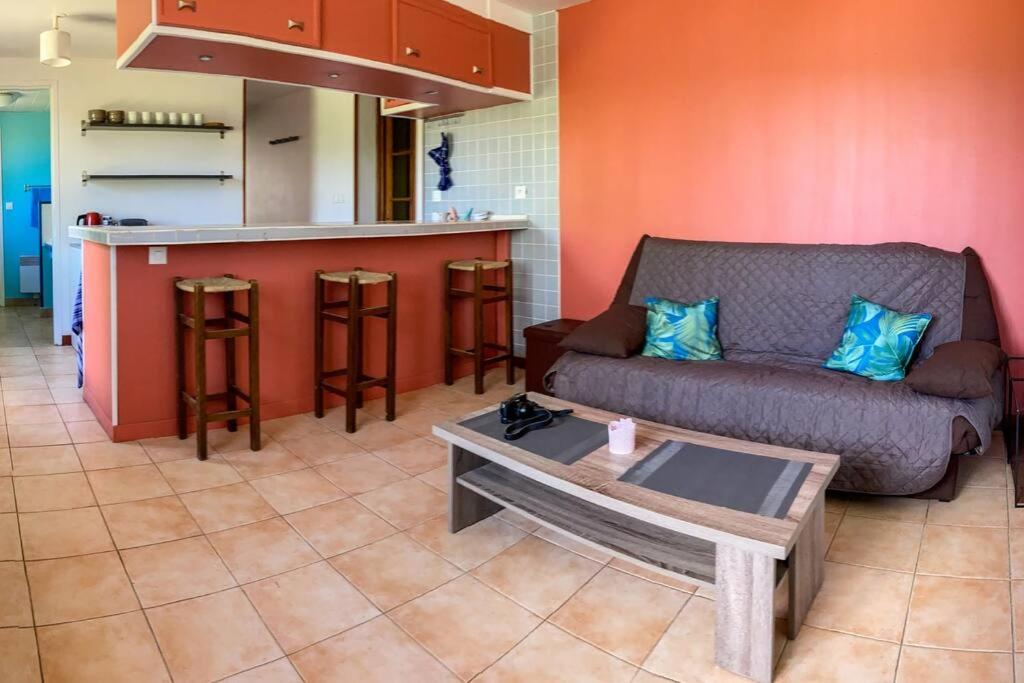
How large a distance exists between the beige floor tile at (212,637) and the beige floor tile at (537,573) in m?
0.65

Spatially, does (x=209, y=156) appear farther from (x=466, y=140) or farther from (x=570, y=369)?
(x=570, y=369)

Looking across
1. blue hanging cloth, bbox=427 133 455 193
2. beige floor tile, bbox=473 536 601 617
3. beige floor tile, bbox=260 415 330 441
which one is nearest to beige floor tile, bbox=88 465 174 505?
beige floor tile, bbox=260 415 330 441

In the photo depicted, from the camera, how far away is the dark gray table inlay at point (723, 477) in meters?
1.81

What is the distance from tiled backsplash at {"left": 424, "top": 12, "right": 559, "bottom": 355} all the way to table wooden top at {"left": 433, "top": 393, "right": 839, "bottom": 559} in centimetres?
233

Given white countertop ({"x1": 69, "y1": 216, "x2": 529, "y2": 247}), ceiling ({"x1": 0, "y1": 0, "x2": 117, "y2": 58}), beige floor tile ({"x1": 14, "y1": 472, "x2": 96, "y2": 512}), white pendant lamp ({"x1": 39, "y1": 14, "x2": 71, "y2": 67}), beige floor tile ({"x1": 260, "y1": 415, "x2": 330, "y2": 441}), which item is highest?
ceiling ({"x1": 0, "y1": 0, "x2": 117, "y2": 58})

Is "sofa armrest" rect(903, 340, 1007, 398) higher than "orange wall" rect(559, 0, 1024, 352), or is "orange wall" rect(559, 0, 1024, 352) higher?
"orange wall" rect(559, 0, 1024, 352)

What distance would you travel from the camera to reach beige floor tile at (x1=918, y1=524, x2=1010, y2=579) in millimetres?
2162

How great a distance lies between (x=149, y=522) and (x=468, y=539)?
111cm

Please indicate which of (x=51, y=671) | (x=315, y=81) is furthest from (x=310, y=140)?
(x=51, y=671)

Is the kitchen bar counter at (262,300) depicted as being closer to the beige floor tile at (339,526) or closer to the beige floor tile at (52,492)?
the beige floor tile at (52,492)

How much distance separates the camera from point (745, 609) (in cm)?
167

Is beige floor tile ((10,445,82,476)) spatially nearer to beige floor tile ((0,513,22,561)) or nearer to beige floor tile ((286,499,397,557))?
beige floor tile ((0,513,22,561))

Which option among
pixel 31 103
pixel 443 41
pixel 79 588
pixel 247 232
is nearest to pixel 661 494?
pixel 79 588

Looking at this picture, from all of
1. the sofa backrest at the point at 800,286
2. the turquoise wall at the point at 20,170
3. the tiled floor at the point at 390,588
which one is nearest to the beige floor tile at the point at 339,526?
the tiled floor at the point at 390,588
